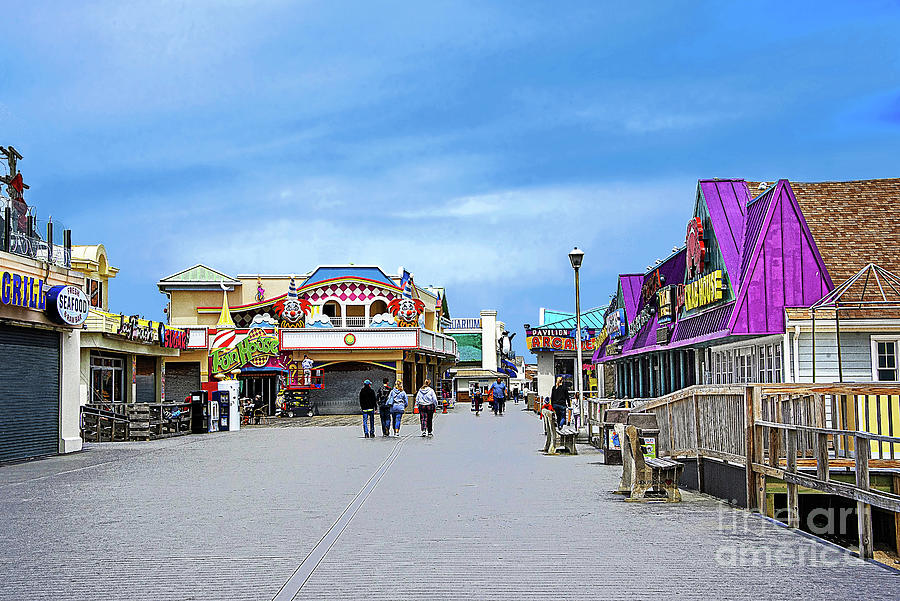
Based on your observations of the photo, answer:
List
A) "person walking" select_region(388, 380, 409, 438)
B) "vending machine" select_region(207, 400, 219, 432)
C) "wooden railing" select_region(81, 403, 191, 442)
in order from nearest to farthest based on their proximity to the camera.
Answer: "wooden railing" select_region(81, 403, 191, 442) < "person walking" select_region(388, 380, 409, 438) < "vending machine" select_region(207, 400, 219, 432)

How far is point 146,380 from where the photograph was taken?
36906 mm

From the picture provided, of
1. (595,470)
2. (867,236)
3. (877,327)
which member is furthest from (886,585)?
(867,236)

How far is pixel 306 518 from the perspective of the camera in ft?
36.5

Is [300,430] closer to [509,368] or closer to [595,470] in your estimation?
[595,470]

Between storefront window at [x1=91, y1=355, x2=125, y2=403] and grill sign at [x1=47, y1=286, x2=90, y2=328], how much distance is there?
10.8 metres

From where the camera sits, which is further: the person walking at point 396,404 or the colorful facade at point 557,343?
the colorful facade at point 557,343

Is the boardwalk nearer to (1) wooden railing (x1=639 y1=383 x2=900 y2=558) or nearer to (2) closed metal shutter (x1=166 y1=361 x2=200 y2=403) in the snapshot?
(1) wooden railing (x1=639 y1=383 x2=900 y2=558)

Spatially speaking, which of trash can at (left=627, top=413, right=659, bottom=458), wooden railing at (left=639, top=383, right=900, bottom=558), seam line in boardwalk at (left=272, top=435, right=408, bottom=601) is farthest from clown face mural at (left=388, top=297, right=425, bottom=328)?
trash can at (left=627, top=413, right=659, bottom=458)

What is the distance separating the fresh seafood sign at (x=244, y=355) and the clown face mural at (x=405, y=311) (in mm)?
16736

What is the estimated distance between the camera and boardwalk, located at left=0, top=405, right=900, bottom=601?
7.34 meters

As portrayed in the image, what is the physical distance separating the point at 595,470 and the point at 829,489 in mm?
8371

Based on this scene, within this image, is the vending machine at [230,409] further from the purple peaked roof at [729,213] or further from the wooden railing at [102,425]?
the purple peaked roof at [729,213]

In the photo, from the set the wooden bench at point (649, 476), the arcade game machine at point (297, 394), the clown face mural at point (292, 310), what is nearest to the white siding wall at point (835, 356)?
the wooden bench at point (649, 476)

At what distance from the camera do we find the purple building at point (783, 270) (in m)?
19.9
